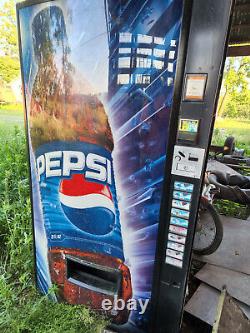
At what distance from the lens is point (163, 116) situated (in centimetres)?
93

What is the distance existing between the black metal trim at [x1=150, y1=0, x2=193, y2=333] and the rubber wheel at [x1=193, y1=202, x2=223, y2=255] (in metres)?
1.04

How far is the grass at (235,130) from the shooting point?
7.47 meters

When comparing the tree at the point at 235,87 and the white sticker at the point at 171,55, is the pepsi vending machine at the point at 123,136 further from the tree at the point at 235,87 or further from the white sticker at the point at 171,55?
the tree at the point at 235,87

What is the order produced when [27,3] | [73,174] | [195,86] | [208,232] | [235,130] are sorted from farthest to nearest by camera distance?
[235,130]
[208,232]
[73,174]
[27,3]
[195,86]

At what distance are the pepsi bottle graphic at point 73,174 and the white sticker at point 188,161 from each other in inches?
11.7

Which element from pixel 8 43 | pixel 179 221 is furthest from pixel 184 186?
pixel 8 43

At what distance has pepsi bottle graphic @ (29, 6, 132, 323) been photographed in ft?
3.46

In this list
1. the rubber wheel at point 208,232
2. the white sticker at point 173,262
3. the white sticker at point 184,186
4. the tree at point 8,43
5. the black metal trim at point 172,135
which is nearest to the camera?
the black metal trim at point 172,135

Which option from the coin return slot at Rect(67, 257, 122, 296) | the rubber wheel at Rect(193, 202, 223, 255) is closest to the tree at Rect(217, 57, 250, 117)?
the rubber wheel at Rect(193, 202, 223, 255)

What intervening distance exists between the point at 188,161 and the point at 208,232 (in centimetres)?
144

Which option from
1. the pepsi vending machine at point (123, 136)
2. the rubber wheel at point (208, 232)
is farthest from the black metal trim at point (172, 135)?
the rubber wheel at point (208, 232)

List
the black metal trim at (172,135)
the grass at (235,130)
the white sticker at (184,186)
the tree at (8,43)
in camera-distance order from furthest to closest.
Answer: the grass at (235,130) → the tree at (8,43) → the white sticker at (184,186) → the black metal trim at (172,135)

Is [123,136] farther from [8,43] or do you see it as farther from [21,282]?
[8,43]

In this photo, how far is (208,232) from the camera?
7.00 ft
